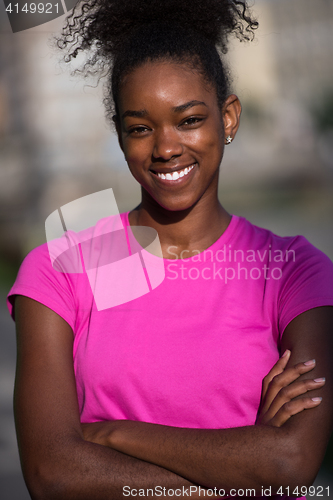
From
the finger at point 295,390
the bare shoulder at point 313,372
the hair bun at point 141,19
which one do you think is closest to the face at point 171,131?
the hair bun at point 141,19

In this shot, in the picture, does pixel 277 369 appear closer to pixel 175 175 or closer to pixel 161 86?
pixel 175 175

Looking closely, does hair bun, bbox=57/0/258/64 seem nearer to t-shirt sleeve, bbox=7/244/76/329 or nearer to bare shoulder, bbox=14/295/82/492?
t-shirt sleeve, bbox=7/244/76/329

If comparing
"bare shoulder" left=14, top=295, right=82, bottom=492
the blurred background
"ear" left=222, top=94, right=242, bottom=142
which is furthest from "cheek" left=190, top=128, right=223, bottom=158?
the blurred background

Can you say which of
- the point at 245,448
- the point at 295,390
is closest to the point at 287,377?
the point at 295,390

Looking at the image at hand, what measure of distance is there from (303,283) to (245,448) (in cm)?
50

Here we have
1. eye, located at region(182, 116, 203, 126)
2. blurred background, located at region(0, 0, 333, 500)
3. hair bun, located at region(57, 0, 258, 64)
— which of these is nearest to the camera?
eye, located at region(182, 116, 203, 126)

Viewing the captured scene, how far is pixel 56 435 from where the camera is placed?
4.84ft

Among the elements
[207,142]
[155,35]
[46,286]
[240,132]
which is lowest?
[46,286]

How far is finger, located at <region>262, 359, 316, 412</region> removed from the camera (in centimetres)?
150

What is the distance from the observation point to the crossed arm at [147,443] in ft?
4.64

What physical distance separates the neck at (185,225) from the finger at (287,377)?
0.52 m

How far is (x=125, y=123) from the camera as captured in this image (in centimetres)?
168

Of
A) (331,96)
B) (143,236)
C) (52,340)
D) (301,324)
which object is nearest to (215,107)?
(143,236)

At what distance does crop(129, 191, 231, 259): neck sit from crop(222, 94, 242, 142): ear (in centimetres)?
24
